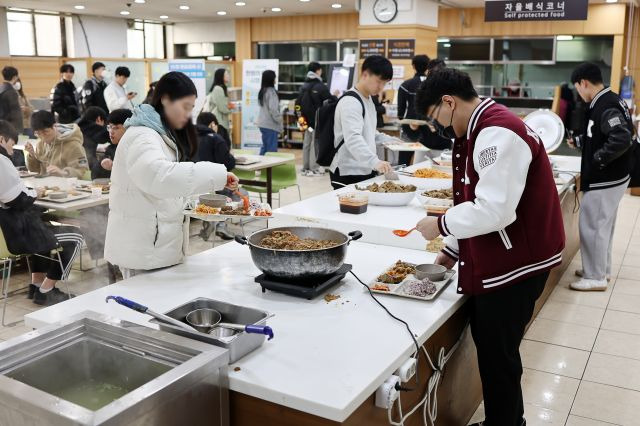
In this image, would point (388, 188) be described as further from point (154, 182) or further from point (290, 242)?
point (154, 182)

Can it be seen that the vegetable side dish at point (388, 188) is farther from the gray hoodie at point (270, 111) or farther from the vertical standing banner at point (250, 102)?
the vertical standing banner at point (250, 102)

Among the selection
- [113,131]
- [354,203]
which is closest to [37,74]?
[113,131]

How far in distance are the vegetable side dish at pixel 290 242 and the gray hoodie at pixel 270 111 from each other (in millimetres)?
7618

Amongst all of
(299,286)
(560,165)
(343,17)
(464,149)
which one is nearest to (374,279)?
(299,286)

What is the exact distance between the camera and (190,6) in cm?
1245

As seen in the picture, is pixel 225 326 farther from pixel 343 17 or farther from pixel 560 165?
pixel 343 17

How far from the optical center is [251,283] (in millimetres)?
2297

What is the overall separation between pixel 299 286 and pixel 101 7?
A: 12.5 meters

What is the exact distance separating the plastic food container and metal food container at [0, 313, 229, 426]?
1755mm

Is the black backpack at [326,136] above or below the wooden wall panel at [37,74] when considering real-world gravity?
below

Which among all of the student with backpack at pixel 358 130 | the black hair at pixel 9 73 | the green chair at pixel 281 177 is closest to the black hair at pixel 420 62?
the green chair at pixel 281 177

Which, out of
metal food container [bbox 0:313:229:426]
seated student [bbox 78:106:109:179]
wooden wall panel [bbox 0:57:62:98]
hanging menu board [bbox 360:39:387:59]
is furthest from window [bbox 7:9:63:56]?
metal food container [bbox 0:313:229:426]

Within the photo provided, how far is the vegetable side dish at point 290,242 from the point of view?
2.22 m

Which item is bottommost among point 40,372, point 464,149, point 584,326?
point 584,326
